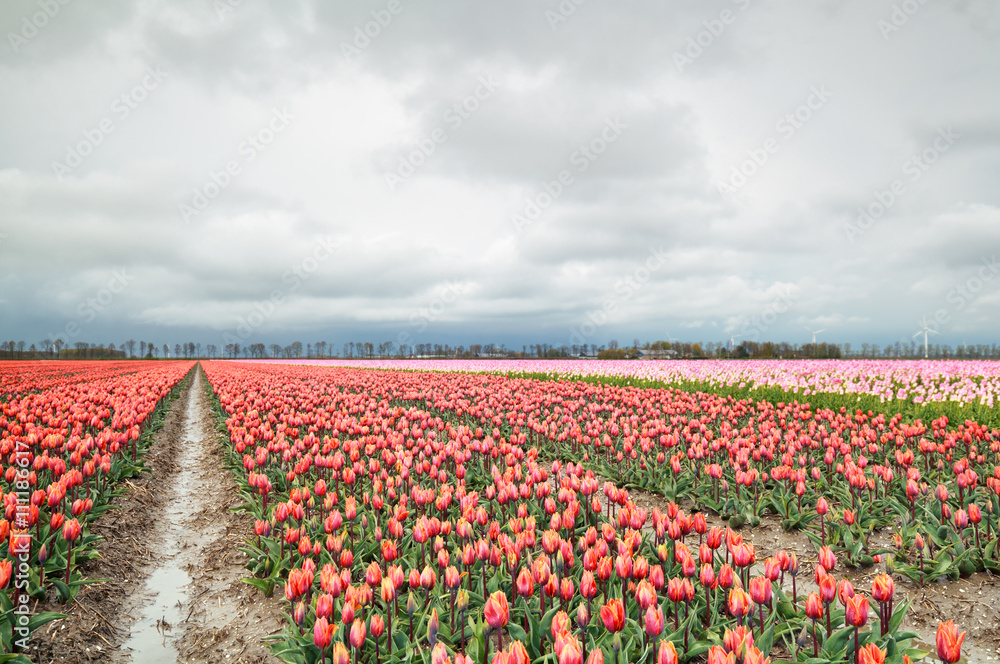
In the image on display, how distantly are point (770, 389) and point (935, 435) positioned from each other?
25.0 ft

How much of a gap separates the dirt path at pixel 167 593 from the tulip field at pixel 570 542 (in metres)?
0.25

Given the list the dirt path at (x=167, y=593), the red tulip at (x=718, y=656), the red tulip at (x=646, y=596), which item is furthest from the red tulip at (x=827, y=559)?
the dirt path at (x=167, y=593)

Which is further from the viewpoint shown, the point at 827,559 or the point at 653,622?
the point at 827,559

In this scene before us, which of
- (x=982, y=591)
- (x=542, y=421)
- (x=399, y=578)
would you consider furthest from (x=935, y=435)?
(x=399, y=578)

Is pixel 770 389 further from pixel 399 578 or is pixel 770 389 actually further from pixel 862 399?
pixel 399 578

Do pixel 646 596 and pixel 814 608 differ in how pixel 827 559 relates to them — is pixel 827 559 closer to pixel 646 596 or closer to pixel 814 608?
pixel 814 608

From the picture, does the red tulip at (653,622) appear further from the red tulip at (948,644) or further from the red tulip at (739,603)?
the red tulip at (948,644)

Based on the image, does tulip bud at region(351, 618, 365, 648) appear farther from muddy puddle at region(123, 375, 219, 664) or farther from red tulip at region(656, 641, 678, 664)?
muddy puddle at region(123, 375, 219, 664)

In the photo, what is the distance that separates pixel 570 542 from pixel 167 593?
14.7ft

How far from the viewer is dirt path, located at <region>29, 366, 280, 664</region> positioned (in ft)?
13.9

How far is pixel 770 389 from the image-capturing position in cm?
1680

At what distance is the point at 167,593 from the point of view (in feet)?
17.4

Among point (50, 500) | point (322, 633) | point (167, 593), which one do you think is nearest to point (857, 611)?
point (322, 633)

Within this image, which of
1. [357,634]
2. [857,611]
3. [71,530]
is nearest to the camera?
[857,611]
